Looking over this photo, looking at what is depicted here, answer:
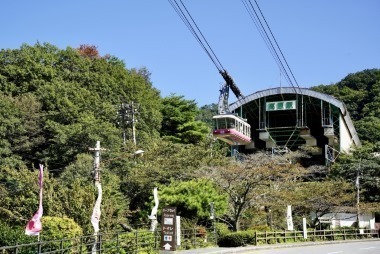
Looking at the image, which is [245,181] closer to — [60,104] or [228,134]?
[228,134]

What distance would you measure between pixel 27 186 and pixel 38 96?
22.0 meters

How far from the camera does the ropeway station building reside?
5834 centimetres

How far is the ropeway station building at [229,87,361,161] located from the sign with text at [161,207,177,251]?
41767 mm

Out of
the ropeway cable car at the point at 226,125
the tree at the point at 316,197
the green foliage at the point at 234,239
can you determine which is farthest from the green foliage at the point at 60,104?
the green foliage at the point at 234,239

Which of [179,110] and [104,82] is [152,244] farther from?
[179,110]

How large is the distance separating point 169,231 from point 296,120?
1839 inches

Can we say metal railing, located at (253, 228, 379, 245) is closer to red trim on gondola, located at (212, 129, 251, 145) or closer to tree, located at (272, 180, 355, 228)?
tree, located at (272, 180, 355, 228)

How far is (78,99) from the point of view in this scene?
49500mm

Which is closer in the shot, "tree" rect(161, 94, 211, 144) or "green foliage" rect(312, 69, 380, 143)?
"tree" rect(161, 94, 211, 144)

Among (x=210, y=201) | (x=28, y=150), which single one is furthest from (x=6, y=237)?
(x=28, y=150)

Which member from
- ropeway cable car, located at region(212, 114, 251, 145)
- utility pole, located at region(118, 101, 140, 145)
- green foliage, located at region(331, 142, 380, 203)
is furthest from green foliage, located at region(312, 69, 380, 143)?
utility pole, located at region(118, 101, 140, 145)

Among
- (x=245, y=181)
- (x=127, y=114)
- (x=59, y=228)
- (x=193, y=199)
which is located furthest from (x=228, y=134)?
(x=59, y=228)

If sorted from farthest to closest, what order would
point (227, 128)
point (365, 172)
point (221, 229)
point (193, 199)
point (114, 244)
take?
point (365, 172)
point (227, 128)
point (221, 229)
point (193, 199)
point (114, 244)

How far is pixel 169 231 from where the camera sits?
53.9 feet
